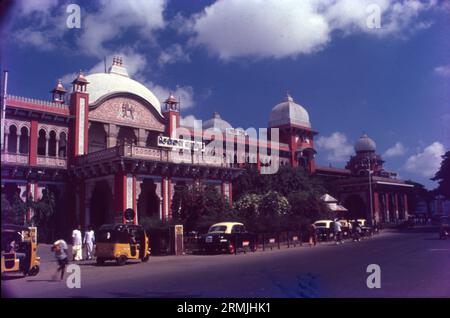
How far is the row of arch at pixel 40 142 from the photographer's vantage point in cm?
2739

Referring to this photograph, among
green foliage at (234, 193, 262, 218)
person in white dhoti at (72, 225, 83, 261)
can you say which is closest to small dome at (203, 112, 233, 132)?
green foliage at (234, 193, 262, 218)

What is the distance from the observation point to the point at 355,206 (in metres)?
52.6

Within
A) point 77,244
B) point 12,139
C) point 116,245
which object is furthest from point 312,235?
point 12,139

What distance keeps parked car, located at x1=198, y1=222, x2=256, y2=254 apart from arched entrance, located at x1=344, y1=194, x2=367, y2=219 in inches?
1283

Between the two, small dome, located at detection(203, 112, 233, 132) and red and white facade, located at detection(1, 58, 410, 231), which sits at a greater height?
small dome, located at detection(203, 112, 233, 132)

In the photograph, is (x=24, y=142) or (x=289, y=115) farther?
(x=289, y=115)

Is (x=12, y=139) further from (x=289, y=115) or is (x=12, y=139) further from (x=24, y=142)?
(x=289, y=115)

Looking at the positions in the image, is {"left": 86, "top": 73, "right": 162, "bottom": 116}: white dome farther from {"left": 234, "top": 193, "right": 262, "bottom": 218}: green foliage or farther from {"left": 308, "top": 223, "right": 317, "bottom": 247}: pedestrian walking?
{"left": 308, "top": 223, "right": 317, "bottom": 247}: pedestrian walking

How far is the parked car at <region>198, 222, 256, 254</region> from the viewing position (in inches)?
812

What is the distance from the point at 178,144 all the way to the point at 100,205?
701 cm

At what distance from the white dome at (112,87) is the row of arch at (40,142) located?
3.51 meters

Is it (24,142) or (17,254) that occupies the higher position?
A: (24,142)
